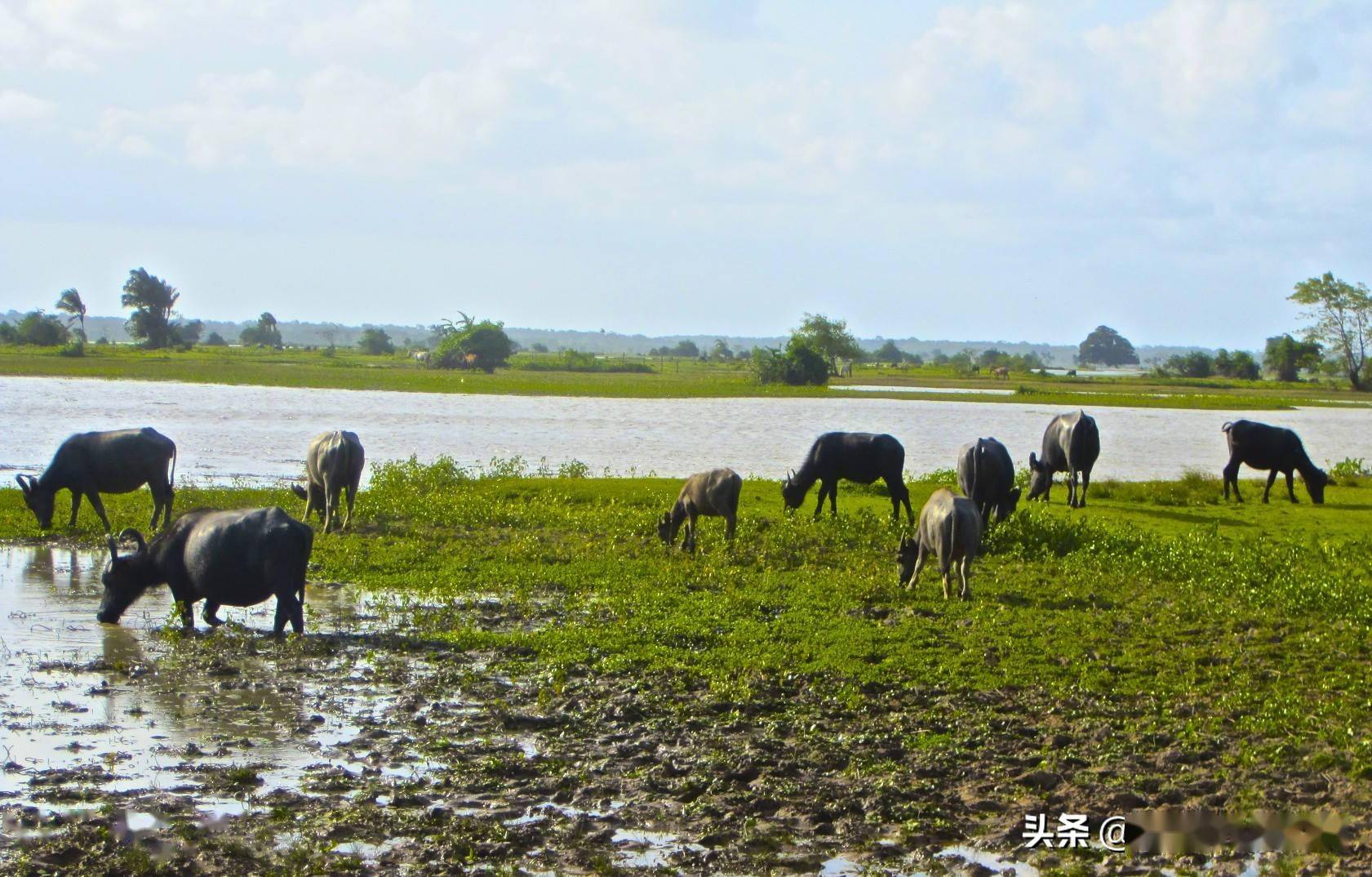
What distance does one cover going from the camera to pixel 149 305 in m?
93.2

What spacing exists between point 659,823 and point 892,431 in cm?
3407

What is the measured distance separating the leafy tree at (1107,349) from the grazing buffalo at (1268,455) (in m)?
166

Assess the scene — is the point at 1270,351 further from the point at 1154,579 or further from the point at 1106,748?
the point at 1106,748

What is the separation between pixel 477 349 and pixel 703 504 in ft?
221

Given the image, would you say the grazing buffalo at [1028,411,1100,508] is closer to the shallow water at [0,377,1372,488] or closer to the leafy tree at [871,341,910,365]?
the shallow water at [0,377,1372,488]

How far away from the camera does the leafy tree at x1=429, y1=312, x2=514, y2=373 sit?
81.4 m

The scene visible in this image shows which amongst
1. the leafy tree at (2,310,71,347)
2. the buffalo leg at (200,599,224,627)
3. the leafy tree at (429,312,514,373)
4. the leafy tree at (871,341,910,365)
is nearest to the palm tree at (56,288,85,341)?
the leafy tree at (2,310,71,347)

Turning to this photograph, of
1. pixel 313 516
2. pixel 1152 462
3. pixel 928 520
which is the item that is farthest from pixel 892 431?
pixel 928 520

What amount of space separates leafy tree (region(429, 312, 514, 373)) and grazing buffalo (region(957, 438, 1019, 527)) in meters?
65.3

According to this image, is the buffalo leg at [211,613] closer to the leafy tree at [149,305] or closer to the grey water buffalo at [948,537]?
the grey water buffalo at [948,537]

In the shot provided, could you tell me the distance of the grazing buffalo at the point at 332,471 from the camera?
16.6 m

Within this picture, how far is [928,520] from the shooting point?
42.5ft

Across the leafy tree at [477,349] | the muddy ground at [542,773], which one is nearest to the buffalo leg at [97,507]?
the muddy ground at [542,773]

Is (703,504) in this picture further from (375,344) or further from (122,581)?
(375,344)
